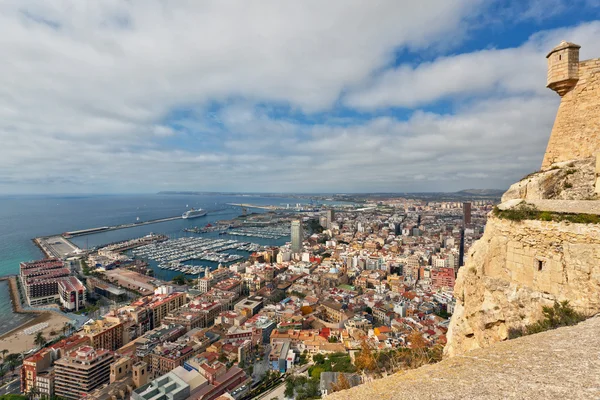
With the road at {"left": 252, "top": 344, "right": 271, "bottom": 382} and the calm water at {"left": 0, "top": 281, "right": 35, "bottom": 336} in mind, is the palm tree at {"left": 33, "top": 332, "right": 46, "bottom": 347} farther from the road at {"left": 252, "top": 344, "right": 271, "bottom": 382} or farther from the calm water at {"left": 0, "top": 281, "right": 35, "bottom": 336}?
the road at {"left": 252, "top": 344, "right": 271, "bottom": 382}

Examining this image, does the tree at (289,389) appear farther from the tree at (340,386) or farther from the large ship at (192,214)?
the large ship at (192,214)

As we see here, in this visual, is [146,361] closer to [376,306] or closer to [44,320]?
[44,320]

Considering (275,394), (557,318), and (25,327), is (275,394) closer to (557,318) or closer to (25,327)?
(557,318)

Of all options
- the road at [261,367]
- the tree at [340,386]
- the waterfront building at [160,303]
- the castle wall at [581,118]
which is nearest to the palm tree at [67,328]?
the waterfront building at [160,303]

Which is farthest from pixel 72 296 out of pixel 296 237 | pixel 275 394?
pixel 296 237

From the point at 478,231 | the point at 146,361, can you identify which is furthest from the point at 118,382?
the point at 478,231

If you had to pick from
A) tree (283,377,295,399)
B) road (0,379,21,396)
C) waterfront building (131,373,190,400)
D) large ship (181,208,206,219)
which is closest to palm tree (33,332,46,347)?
road (0,379,21,396)
